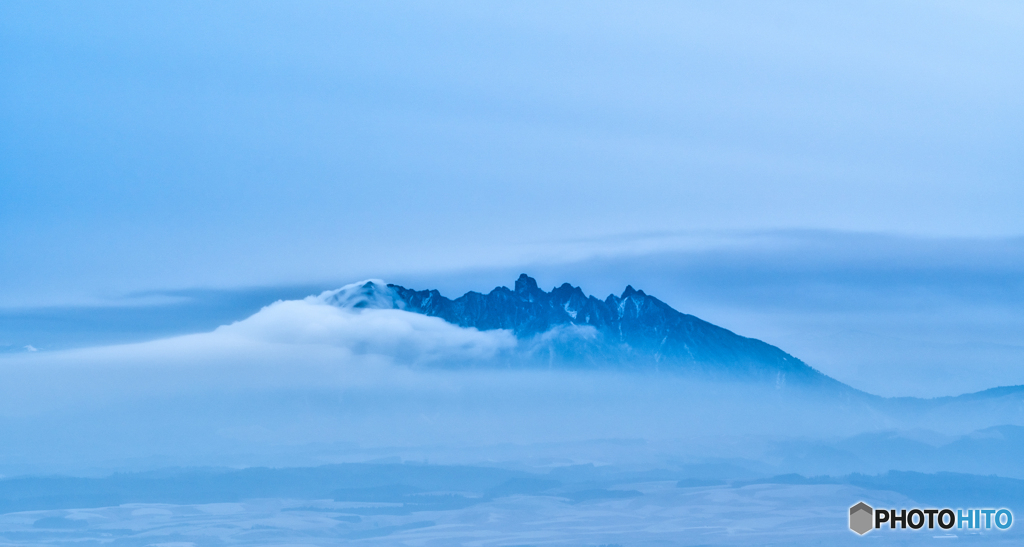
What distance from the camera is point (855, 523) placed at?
2270 inches

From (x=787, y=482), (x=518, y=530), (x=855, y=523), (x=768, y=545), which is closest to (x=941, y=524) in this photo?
(x=855, y=523)

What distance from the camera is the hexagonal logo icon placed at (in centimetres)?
5651

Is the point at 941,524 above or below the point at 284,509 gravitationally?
above

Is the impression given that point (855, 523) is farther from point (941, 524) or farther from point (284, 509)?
point (284, 509)

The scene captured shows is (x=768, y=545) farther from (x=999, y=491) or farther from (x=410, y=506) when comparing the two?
(x=410, y=506)

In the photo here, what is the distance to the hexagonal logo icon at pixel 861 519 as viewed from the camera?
56.5 m

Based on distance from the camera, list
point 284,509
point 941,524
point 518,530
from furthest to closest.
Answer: point 284,509, point 518,530, point 941,524

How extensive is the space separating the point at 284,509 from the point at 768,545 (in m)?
75.3

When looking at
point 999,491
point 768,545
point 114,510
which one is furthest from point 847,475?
point 114,510

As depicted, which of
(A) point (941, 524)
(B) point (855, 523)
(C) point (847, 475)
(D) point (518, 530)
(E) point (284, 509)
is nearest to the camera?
(A) point (941, 524)

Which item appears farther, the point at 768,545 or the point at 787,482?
the point at 787,482

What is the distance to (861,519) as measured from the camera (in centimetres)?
5703

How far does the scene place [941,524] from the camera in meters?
51.9

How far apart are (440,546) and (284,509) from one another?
31090 millimetres
